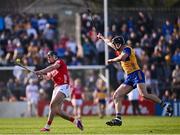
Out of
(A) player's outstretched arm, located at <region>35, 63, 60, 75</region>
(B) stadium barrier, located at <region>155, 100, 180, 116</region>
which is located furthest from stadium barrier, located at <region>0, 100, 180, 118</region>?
(A) player's outstretched arm, located at <region>35, 63, 60, 75</region>

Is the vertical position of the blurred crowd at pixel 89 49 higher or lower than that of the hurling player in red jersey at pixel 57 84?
higher

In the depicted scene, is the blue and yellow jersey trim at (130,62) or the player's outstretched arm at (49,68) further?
the blue and yellow jersey trim at (130,62)

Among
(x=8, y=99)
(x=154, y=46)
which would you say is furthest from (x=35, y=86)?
(x=154, y=46)

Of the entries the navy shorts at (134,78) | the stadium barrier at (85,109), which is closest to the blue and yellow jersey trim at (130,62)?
the navy shorts at (134,78)

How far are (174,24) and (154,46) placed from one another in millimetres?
1868

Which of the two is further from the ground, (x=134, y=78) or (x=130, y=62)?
(x=130, y=62)

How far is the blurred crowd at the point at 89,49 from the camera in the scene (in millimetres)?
37969

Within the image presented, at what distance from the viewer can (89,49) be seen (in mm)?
38688

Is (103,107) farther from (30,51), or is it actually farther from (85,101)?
(30,51)

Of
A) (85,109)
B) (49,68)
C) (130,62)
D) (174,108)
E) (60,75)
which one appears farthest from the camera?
(85,109)

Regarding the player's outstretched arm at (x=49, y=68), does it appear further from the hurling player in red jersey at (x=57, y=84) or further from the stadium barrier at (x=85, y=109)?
the stadium barrier at (x=85, y=109)

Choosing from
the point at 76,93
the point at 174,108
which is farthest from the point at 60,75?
the point at 174,108

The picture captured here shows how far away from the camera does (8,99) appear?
37.8 meters

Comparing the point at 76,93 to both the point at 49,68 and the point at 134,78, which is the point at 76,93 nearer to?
the point at 134,78
